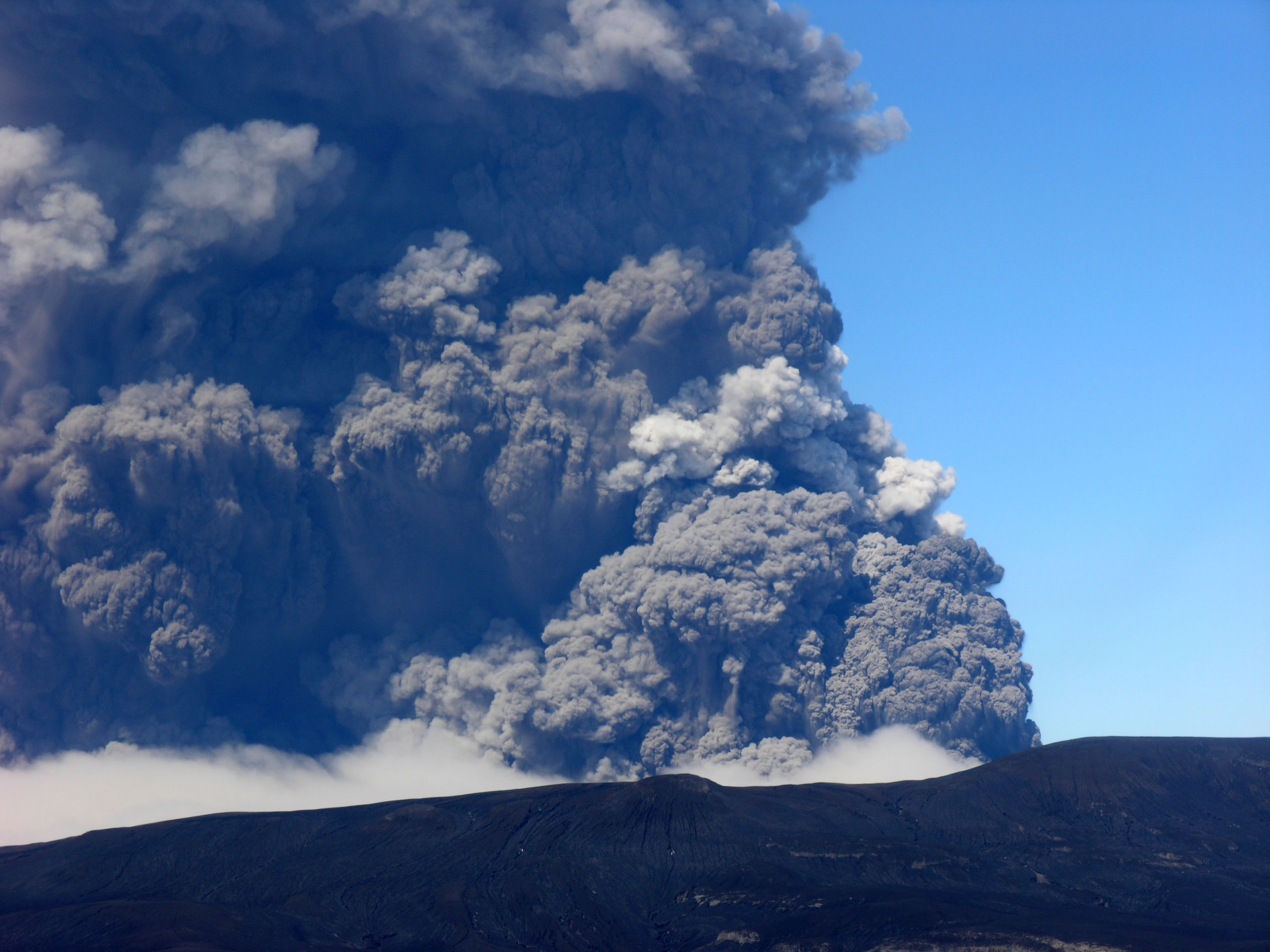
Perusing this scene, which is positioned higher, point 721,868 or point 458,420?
point 458,420

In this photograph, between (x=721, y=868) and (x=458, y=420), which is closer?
(x=721, y=868)

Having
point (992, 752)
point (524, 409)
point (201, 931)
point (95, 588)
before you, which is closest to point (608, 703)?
point (524, 409)

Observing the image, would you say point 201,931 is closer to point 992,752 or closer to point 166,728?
point 166,728

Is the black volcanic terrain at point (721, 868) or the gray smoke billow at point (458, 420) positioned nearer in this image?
the black volcanic terrain at point (721, 868)

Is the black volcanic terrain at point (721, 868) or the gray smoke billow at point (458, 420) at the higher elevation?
the gray smoke billow at point (458, 420)
